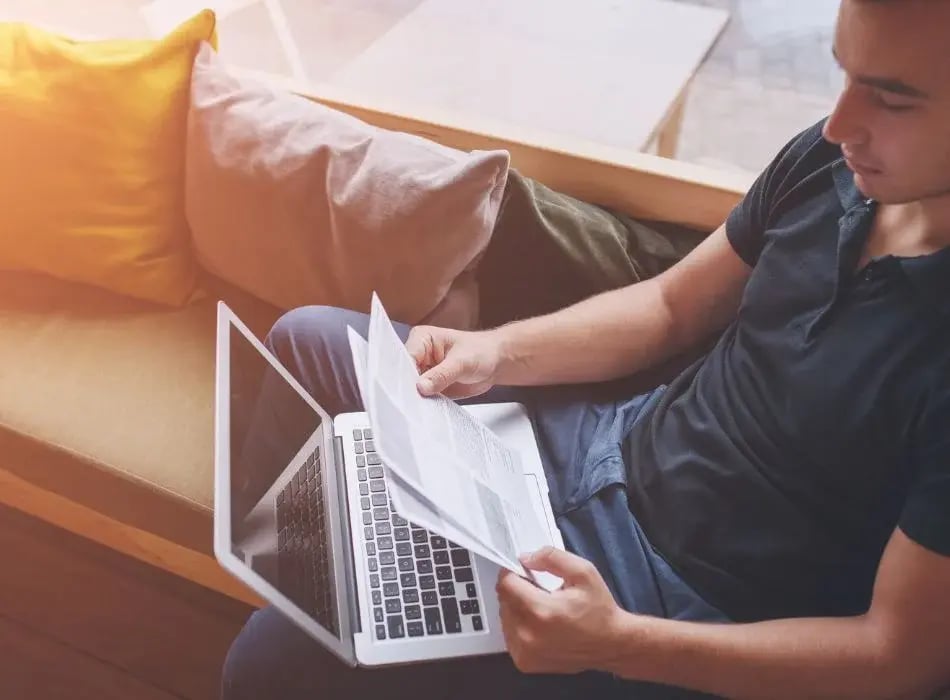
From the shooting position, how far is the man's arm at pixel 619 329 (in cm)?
111

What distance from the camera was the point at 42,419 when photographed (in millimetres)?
1312

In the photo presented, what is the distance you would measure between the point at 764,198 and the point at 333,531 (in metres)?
0.62

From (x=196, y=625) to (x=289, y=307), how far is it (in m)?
0.54

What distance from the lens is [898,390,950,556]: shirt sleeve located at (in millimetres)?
723

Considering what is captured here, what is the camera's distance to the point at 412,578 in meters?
0.97

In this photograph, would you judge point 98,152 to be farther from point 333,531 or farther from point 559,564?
point 559,564

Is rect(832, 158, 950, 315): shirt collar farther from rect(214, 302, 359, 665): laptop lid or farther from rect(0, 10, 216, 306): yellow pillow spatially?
rect(0, 10, 216, 306): yellow pillow

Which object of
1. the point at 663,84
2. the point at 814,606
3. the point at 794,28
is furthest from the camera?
the point at 794,28

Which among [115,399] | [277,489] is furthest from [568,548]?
[115,399]

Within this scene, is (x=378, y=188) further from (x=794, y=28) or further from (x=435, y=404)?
(x=794, y=28)

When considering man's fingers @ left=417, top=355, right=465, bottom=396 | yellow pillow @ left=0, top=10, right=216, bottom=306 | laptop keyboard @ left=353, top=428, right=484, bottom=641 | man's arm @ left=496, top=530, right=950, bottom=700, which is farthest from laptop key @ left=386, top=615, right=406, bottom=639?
yellow pillow @ left=0, top=10, right=216, bottom=306

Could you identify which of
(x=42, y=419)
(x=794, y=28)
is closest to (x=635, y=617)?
(x=42, y=419)

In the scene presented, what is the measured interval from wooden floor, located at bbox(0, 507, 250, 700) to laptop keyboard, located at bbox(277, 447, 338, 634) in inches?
19.1

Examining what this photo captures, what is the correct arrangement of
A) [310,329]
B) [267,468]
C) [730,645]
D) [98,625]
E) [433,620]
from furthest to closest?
[98,625], [310,329], [267,468], [433,620], [730,645]
